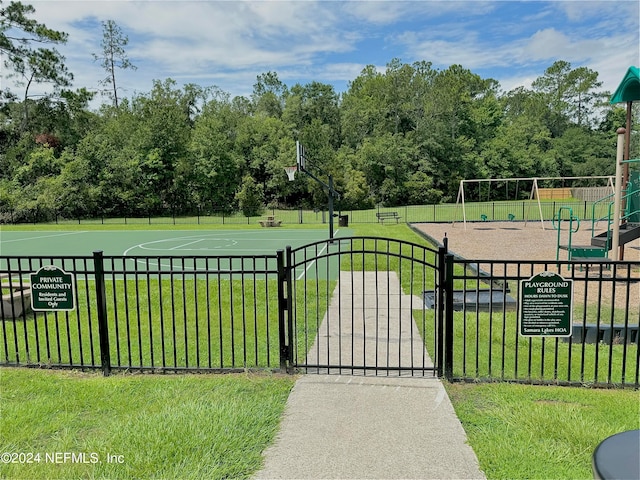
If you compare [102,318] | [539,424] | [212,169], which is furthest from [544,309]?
[212,169]

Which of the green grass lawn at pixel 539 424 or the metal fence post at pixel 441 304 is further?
the metal fence post at pixel 441 304

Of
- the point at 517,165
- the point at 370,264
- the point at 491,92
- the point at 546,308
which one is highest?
the point at 491,92

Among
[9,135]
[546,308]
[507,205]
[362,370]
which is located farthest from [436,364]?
[9,135]

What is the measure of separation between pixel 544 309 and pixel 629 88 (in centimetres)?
1039

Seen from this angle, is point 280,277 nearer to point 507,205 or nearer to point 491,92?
point 507,205

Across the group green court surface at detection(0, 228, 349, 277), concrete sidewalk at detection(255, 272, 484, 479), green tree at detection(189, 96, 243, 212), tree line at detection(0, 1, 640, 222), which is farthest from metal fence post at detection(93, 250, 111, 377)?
green tree at detection(189, 96, 243, 212)

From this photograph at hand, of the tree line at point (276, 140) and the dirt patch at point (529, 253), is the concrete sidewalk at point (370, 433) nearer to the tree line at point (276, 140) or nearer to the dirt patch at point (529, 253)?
the dirt patch at point (529, 253)

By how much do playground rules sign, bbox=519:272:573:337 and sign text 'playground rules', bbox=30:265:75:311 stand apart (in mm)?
4529

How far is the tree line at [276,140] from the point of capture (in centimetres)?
4006

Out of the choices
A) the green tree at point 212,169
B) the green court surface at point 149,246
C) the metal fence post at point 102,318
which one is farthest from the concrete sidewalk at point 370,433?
the green tree at point 212,169

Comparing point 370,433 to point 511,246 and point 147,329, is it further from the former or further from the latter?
point 511,246

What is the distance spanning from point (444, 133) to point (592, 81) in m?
31.1

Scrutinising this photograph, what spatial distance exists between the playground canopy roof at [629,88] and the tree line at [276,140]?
63.6ft

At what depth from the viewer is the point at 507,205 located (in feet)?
144
